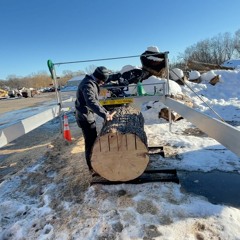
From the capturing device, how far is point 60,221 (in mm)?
3270

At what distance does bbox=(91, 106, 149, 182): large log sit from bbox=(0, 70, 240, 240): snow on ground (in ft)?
0.80

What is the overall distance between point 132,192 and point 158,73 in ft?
35.7

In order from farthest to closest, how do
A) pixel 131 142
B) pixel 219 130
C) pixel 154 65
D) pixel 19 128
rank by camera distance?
pixel 154 65 < pixel 19 128 < pixel 131 142 < pixel 219 130

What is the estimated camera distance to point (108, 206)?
353 centimetres

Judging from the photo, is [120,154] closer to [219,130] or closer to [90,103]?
[90,103]

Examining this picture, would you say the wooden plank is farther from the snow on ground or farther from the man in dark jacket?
the snow on ground

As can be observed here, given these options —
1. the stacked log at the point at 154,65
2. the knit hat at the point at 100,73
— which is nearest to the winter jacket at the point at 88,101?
the knit hat at the point at 100,73

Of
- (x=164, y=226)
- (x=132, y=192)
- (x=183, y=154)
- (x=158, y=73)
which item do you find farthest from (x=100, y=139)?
(x=158, y=73)

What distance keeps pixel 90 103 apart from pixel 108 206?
5.12 feet

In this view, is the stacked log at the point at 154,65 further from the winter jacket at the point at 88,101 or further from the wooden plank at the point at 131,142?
the wooden plank at the point at 131,142

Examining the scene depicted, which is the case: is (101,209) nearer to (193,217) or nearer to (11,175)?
(193,217)

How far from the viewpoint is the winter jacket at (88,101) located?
13.5ft

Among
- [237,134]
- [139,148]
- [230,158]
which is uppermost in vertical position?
[237,134]

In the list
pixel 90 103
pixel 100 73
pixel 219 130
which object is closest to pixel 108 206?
pixel 90 103
